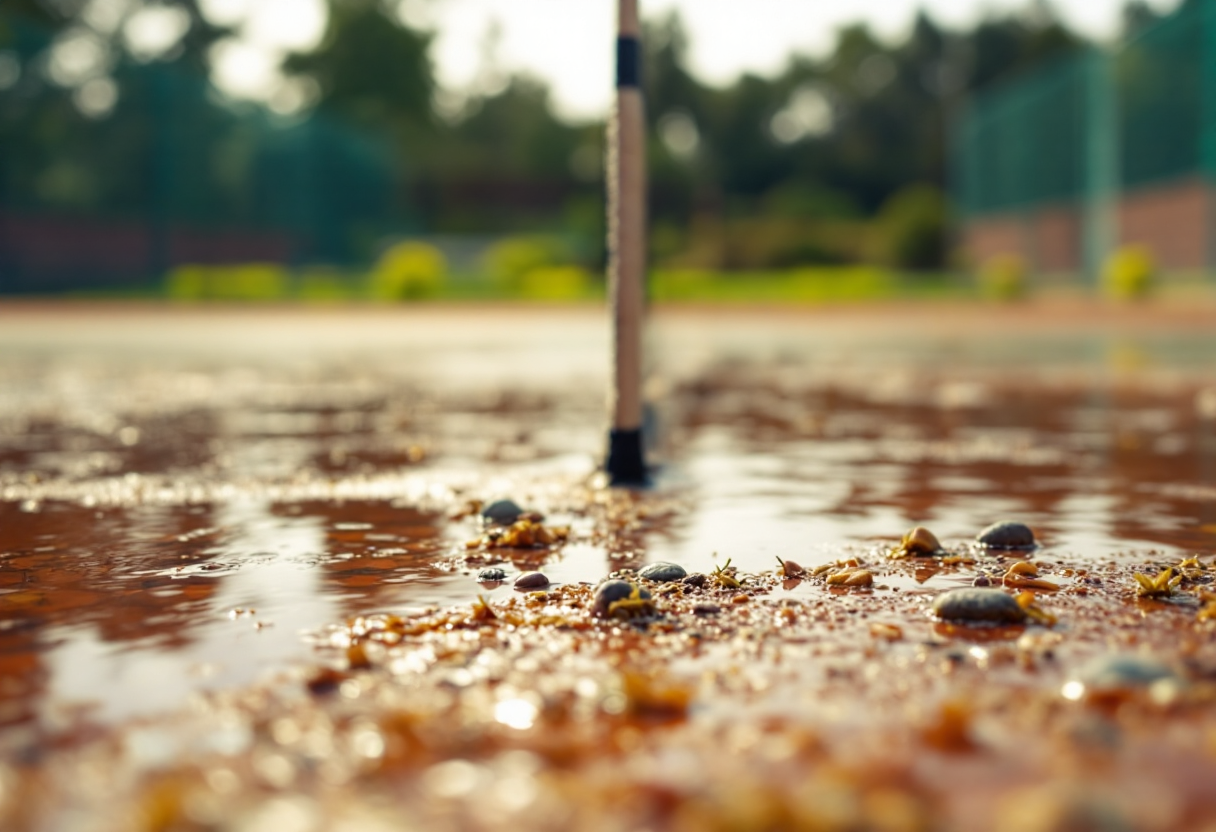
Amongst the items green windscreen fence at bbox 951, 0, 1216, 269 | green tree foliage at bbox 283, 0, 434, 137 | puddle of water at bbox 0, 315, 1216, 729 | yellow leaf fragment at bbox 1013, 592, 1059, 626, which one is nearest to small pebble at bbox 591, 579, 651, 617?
puddle of water at bbox 0, 315, 1216, 729

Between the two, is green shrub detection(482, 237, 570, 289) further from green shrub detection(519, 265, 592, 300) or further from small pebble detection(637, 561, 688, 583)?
small pebble detection(637, 561, 688, 583)

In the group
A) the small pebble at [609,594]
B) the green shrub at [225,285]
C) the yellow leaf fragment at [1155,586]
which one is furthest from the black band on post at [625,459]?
the green shrub at [225,285]

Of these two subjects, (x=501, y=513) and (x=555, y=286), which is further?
(x=555, y=286)

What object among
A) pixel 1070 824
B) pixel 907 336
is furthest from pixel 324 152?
pixel 1070 824

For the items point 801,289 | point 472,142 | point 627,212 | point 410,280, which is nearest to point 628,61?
point 627,212

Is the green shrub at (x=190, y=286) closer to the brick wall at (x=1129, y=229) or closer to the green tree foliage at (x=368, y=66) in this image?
the brick wall at (x=1129, y=229)

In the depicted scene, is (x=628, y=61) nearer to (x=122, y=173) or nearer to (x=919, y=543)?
(x=919, y=543)
